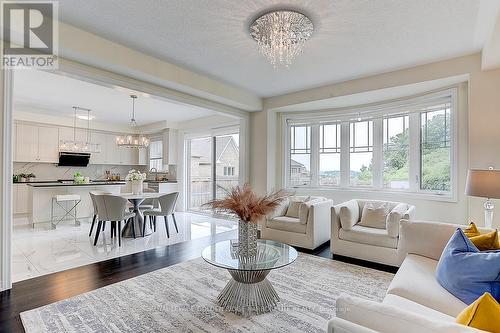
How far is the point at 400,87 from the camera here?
3.86m

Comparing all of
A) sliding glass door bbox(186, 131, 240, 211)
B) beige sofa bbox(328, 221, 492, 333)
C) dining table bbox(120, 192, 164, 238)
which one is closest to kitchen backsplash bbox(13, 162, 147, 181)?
sliding glass door bbox(186, 131, 240, 211)

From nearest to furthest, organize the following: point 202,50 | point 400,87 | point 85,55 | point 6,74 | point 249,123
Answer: point 6,74 → point 85,55 → point 202,50 → point 400,87 → point 249,123

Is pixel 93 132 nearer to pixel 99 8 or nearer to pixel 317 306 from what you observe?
pixel 99 8

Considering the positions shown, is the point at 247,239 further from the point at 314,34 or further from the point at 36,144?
the point at 36,144

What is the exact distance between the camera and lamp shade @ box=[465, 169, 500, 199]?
2.47 meters

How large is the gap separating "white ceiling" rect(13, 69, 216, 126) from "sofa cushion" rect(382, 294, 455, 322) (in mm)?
3822

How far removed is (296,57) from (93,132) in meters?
6.87

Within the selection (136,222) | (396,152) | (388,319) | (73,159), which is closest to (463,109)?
(396,152)

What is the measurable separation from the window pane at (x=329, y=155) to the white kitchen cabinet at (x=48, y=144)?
6905mm

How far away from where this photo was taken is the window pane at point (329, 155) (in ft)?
17.0

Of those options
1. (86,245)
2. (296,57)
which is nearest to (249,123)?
(296,57)

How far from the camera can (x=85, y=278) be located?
117 inches

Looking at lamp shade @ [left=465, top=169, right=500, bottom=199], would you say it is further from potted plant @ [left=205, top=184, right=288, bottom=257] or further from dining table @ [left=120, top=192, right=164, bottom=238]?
dining table @ [left=120, top=192, right=164, bottom=238]

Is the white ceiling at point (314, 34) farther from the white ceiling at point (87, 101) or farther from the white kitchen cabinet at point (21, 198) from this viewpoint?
the white kitchen cabinet at point (21, 198)
